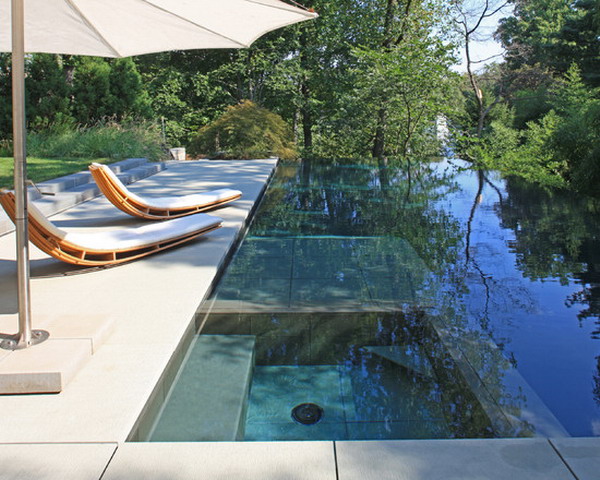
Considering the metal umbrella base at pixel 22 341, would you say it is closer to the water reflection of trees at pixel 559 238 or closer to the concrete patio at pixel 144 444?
the concrete patio at pixel 144 444

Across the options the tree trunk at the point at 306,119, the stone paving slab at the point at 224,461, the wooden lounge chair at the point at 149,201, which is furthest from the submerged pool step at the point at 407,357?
the tree trunk at the point at 306,119

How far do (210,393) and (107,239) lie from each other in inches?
95.4

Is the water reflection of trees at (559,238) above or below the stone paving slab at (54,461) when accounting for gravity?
above

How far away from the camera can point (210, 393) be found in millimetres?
2957

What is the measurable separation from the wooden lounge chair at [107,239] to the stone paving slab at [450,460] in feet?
8.64

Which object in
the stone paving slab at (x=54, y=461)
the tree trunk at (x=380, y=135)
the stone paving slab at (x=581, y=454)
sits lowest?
the stone paving slab at (x=54, y=461)

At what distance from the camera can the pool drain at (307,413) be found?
9.13ft

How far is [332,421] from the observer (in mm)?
2760

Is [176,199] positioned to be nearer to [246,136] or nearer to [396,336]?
[396,336]

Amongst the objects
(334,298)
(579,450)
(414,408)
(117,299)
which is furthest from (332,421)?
(117,299)

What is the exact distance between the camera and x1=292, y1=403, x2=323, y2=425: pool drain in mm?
2783

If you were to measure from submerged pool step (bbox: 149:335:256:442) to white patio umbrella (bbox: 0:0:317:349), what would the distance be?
844 mm

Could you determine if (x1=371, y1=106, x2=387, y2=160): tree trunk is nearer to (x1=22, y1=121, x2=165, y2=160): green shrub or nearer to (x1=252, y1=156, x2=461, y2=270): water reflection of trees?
(x1=252, y1=156, x2=461, y2=270): water reflection of trees

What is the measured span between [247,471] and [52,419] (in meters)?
0.96
